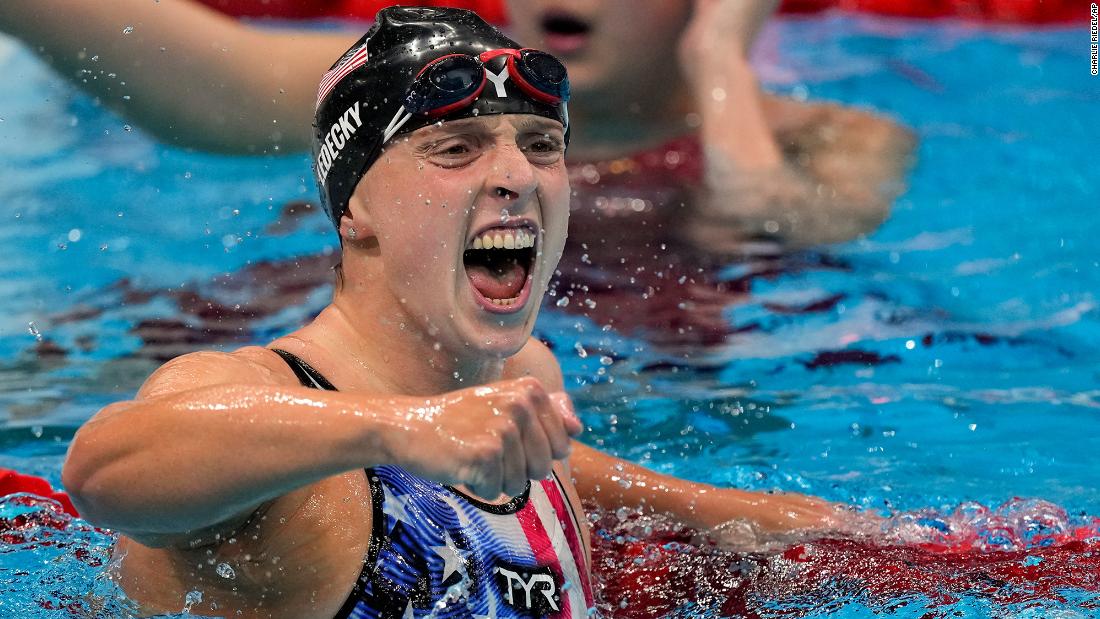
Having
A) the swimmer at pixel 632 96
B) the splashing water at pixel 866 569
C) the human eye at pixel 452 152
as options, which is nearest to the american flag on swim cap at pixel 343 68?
the human eye at pixel 452 152

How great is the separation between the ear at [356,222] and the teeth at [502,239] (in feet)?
0.74

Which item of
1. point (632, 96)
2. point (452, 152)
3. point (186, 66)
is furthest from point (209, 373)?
point (632, 96)

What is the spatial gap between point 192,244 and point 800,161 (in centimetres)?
281

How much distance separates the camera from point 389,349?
2490 millimetres

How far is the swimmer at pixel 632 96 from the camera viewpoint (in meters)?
5.47

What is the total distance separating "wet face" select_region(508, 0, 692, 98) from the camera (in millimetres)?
5664

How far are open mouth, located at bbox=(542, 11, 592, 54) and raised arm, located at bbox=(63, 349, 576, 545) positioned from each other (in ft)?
13.3

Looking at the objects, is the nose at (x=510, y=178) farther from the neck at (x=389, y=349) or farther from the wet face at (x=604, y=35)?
the wet face at (x=604, y=35)

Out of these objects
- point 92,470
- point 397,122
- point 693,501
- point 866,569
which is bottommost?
point 693,501

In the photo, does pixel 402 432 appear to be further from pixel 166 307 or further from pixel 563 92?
pixel 166 307

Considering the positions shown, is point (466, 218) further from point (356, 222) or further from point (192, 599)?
point (192, 599)

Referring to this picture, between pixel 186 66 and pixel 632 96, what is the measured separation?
2037mm

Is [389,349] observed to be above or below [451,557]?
above

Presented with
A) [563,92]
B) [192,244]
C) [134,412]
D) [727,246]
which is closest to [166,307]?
[192,244]
